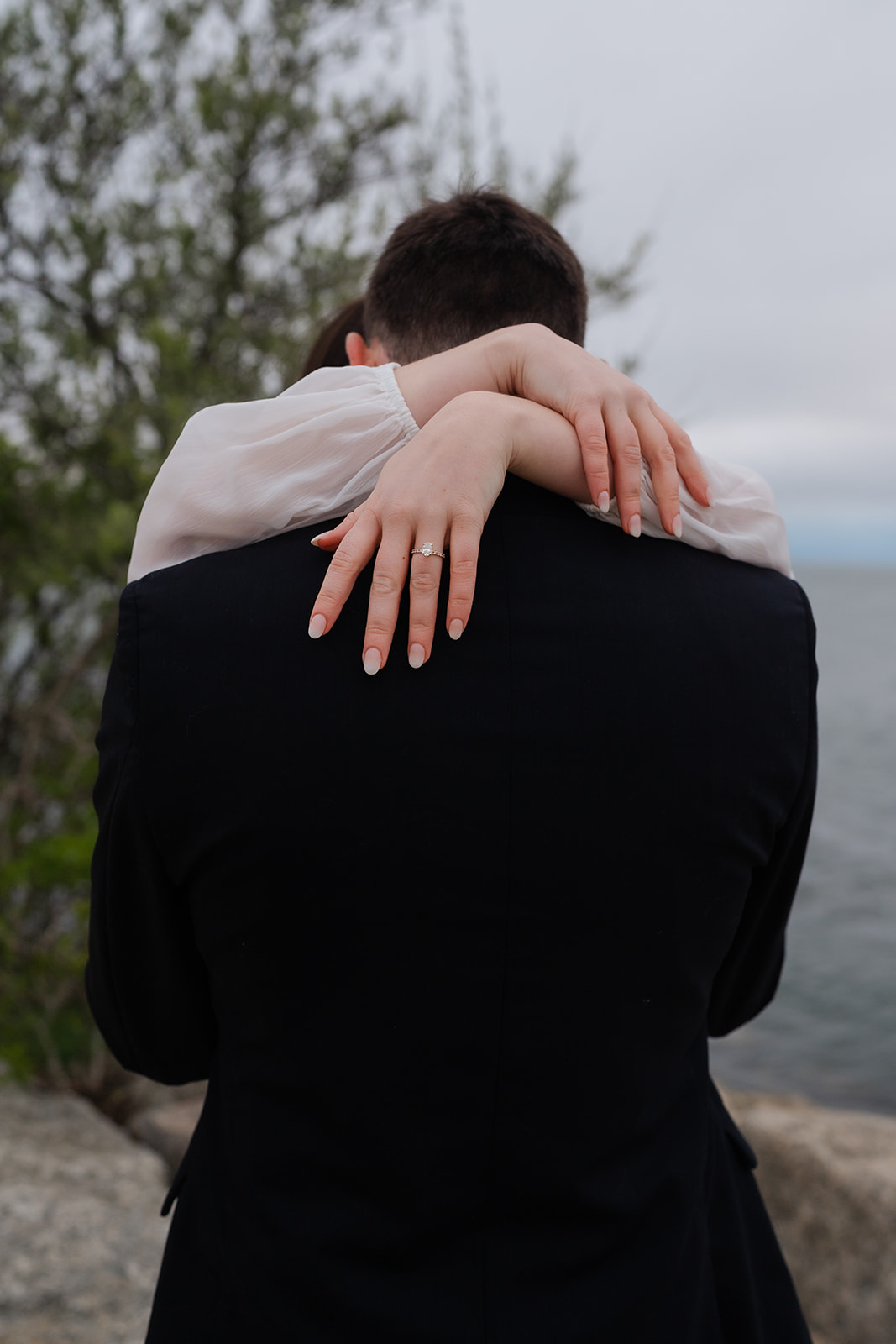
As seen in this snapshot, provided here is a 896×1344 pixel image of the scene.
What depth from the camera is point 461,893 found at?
3.33ft

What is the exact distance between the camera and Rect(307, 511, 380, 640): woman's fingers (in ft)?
3.16

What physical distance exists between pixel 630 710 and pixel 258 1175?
72cm

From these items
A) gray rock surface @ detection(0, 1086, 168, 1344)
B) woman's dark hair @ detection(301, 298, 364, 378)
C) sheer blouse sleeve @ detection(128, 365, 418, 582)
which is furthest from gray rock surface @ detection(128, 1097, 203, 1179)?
sheer blouse sleeve @ detection(128, 365, 418, 582)

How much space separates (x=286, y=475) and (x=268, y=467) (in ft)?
0.09

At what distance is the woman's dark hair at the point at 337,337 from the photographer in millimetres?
1806

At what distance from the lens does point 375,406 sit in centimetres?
113

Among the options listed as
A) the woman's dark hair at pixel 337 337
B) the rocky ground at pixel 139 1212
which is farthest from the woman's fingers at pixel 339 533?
the rocky ground at pixel 139 1212

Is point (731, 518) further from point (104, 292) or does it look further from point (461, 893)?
point (104, 292)

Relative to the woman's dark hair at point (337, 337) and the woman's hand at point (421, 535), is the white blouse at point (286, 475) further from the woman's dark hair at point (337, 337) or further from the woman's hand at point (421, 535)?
the woman's dark hair at point (337, 337)

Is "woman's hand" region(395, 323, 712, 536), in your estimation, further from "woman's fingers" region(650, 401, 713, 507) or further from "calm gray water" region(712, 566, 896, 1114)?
"calm gray water" region(712, 566, 896, 1114)

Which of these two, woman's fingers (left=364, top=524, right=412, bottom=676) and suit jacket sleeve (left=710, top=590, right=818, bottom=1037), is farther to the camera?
suit jacket sleeve (left=710, top=590, right=818, bottom=1037)

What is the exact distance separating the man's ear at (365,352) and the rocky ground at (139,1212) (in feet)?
8.09

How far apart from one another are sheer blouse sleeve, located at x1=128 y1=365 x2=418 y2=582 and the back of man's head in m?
0.21

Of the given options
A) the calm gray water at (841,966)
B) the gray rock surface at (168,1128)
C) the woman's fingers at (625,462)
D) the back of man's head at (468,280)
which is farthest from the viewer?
the calm gray water at (841,966)
